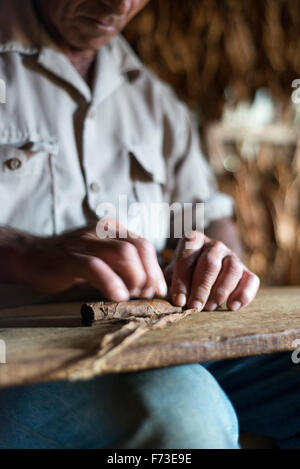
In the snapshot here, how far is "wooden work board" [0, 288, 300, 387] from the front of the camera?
13.8 inches

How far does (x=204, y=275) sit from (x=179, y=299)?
2.1 inches

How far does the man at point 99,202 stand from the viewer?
1.48 feet

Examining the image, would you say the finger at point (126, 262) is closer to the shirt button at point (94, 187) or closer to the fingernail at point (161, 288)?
the fingernail at point (161, 288)

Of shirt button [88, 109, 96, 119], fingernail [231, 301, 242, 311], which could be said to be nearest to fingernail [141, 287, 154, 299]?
fingernail [231, 301, 242, 311]

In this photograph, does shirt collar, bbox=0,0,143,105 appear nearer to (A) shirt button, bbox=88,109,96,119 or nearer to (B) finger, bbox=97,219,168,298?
(A) shirt button, bbox=88,109,96,119

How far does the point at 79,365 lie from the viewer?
0.35 metres

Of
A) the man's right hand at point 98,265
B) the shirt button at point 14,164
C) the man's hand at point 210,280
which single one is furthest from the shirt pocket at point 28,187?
the man's hand at point 210,280

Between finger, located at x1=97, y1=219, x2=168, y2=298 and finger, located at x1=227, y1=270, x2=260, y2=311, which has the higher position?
finger, located at x1=97, y1=219, x2=168, y2=298

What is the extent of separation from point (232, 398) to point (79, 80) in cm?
69

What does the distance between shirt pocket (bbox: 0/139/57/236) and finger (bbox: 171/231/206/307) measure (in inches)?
12.0

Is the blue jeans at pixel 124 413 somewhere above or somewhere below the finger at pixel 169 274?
below

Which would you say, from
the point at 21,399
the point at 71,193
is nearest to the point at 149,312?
the point at 21,399

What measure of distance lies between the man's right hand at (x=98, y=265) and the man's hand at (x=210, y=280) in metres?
0.05
